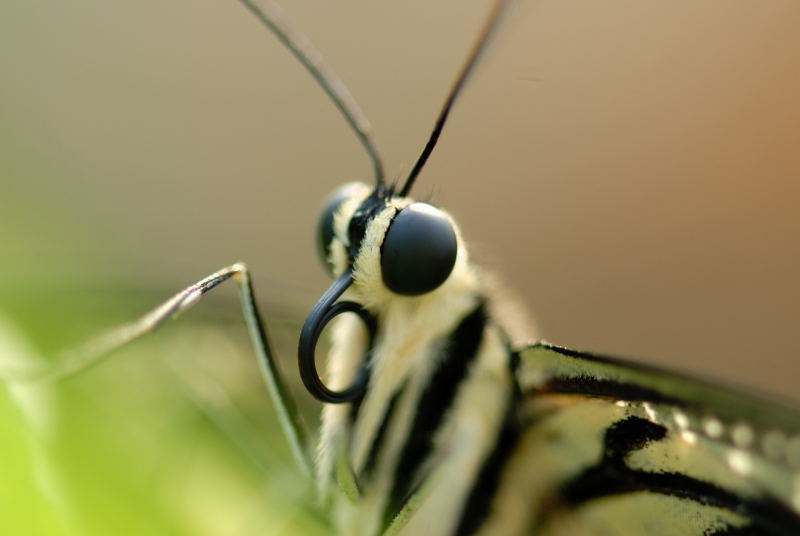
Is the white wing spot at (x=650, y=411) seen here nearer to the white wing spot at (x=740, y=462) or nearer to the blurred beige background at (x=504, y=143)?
the white wing spot at (x=740, y=462)

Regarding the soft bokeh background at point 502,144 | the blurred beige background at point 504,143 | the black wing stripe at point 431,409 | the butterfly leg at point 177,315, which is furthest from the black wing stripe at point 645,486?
the blurred beige background at point 504,143

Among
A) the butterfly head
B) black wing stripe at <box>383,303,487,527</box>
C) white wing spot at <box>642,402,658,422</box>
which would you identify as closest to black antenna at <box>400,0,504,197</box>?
the butterfly head

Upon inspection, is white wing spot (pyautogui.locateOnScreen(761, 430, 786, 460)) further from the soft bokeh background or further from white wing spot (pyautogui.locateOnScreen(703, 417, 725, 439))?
the soft bokeh background

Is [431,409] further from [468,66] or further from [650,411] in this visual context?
[468,66]

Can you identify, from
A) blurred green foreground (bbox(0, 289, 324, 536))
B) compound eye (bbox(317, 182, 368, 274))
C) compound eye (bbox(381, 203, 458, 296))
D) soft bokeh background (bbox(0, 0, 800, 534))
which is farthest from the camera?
soft bokeh background (bbox(0, 0, 800, 534))

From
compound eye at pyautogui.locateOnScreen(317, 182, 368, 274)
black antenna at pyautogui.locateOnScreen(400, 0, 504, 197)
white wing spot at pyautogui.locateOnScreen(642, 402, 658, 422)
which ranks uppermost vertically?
black antenna at pyautogui.locateOnScreen(400, 0, 504, 197)

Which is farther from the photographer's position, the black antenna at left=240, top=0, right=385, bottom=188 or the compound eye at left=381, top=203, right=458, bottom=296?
the black antenna at left=240, top=0, right=385, bottom=188
